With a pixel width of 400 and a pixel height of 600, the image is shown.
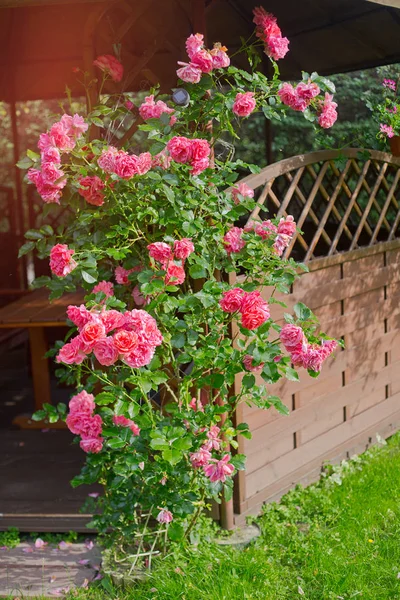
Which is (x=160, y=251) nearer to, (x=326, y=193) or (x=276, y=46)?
(x=276, y=46)

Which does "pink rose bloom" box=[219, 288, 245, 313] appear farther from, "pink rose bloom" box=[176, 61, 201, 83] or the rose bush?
"pink rose bloom" box=[176, 61, 201, 83]

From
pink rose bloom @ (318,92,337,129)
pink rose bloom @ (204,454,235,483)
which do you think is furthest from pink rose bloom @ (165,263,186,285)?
pink rose bloom @ (318,92,337,129)

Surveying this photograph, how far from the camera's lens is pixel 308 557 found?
3.31 m

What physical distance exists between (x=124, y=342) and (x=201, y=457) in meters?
0.69

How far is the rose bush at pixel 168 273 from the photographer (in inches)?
112

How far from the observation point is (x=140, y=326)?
8.53 ft

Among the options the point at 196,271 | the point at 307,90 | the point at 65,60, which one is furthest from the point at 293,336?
the point at 65,60

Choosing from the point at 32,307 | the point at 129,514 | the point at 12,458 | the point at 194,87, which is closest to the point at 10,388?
the point at 32,307

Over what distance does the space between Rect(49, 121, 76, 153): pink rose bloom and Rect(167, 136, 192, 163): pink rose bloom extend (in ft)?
1.20

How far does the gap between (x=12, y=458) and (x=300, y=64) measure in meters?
3.60

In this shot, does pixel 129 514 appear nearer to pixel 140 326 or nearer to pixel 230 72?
pixel 140 326

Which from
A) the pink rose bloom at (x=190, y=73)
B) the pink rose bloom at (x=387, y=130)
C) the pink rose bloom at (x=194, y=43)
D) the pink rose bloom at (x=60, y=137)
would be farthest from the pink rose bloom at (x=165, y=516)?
the pink rose bloom at (x=387, y=130)

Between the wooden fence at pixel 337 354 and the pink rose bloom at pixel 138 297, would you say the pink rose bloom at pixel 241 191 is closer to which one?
the wooden fence at pixel 337 354

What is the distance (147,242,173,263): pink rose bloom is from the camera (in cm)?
285
